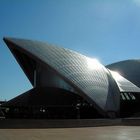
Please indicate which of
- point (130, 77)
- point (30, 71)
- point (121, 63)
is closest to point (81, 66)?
point (30, 71)

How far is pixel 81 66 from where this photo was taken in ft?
198

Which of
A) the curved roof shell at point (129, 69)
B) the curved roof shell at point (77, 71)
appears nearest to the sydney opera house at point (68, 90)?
the curved roof shell at point (77, 71)

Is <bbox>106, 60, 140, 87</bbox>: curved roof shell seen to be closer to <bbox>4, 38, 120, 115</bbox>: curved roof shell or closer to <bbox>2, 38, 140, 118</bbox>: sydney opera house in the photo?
<bbox>2, 38, 140, 118</bbox>: sydney opera house

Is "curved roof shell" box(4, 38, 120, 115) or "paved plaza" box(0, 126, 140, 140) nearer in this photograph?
"paved plaza" box(0, 126, 140, 140)

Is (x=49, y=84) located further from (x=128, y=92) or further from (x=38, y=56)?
(x=128, y=92)

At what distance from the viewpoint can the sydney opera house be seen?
55344 mm

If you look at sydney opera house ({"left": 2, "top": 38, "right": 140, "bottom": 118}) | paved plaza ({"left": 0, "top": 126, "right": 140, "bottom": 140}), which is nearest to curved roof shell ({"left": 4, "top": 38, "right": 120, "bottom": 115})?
sydney opera house ({"left": 2, "top": 38, "right": 140, "bottom": 118})

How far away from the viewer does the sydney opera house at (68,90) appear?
55.3 metres

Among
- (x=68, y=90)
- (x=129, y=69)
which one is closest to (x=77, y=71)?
(x=68, y=90)

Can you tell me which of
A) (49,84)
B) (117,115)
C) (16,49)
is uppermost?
(16,49)

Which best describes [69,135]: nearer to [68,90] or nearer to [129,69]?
[68,90]

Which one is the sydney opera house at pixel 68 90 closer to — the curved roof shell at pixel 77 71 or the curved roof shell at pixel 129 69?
the curved roof shell at pixel 77 71

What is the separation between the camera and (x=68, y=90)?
2266 inches

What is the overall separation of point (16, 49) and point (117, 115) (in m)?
18.2
